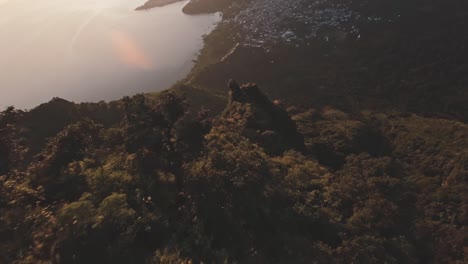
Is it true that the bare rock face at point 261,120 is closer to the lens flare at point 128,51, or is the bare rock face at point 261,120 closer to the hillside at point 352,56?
the hillside at point 352,56

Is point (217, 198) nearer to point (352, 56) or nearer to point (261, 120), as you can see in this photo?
point (261, 120)

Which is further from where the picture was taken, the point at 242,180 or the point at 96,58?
the point at 96,58

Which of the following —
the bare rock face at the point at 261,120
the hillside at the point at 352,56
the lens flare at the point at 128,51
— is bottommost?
the lens flare at the point at 128,51

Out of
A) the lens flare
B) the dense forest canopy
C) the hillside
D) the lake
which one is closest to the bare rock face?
the dense forest canopy

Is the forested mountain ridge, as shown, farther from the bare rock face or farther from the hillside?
the hillside

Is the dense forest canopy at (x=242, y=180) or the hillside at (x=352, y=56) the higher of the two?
the dense forest canopy at (x=242, y=180)

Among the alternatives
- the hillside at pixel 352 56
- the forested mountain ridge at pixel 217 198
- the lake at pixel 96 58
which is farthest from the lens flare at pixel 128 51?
the forested mountain ridge at pixel 217 198

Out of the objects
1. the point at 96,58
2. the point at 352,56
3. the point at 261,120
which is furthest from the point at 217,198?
the point at 96,58
